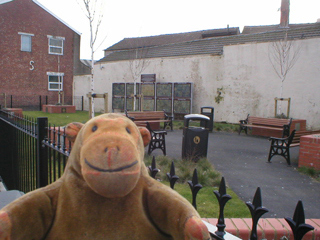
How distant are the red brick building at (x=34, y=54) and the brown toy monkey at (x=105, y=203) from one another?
82.0ft

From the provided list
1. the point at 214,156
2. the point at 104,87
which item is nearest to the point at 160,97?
the point at 104,87

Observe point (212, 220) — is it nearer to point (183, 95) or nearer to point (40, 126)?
point (40, 126)

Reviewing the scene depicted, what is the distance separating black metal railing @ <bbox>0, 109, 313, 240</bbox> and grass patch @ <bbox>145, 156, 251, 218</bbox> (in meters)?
2.02

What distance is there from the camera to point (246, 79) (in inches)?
650

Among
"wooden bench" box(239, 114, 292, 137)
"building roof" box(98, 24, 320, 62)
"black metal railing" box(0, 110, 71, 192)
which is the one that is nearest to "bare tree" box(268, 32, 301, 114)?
"building roof" box(98, 24, 320, 62)

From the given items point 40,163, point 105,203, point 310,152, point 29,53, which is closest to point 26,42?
point 29,53

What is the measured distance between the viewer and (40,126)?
3.42m

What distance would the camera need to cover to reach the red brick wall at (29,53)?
76.7 feet

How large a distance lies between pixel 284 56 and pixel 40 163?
14.0 meters

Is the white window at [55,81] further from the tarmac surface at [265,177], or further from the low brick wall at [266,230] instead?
the low brick wall at [266,230]

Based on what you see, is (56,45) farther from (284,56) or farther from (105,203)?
(105,203)

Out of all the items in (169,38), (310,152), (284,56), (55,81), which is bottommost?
(310,152)

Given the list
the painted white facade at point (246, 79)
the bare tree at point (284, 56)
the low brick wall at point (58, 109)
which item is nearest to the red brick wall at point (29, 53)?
the low brick wall at point (58, 109)

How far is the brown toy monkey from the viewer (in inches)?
46.6
